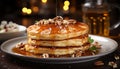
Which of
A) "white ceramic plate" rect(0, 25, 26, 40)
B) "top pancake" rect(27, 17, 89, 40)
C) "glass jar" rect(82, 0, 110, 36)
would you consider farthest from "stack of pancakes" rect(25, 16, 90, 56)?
"glass jar" rect(82, 0, 110, 36)

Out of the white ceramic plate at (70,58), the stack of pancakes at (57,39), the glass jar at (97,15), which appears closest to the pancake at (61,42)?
the stack of pancakes at (57,39)

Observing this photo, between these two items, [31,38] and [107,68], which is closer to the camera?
[107,68]

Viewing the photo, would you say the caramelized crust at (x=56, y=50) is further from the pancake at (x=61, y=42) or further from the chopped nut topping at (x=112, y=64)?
the chopped nut topping at (x=112, y=64)

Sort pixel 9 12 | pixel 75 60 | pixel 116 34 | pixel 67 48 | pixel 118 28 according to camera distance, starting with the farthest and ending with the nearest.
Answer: pixel 9 12
pixel 118 28
pixel 116 34
pixel 67 48
pixel 75 60

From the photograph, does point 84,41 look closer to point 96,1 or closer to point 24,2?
point 96,1

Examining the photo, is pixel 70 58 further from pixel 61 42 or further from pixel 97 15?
pixel 97 15

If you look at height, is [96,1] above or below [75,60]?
above

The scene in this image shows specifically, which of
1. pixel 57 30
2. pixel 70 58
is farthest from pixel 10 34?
pixel 70 58

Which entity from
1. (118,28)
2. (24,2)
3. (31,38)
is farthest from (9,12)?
(31,38)
